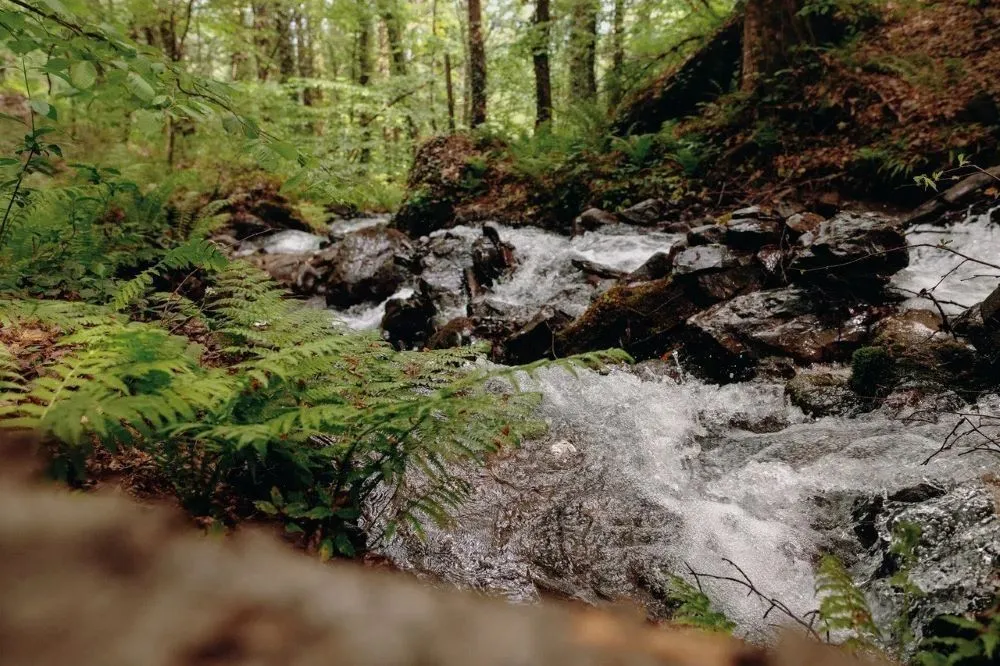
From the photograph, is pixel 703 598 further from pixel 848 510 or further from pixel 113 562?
pixel 113 562

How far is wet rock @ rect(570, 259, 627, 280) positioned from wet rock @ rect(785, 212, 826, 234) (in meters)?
1.82

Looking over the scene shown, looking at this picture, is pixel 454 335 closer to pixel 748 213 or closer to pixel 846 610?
pixel 748 213

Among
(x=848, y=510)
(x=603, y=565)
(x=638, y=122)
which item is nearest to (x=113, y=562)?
(x=603, y=565)

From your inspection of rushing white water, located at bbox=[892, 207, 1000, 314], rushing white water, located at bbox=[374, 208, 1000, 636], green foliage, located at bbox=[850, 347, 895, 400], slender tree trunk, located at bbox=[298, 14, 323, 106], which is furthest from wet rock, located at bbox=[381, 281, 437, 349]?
slender tree trunk, located at bbox=[298, 14, 323, 106]

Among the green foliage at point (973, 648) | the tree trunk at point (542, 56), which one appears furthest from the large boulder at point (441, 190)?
the green foliage at point (973, 648)

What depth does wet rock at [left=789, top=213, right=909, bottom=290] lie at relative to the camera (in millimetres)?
4586

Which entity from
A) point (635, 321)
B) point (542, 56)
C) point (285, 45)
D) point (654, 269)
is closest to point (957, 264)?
point (654, 269)


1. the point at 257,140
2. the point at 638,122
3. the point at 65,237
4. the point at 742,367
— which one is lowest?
the point at 742,367

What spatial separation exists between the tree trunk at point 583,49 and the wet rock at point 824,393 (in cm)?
849

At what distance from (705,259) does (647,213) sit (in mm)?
2728

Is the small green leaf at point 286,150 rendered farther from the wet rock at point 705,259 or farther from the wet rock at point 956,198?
the wet rock at point 956,198

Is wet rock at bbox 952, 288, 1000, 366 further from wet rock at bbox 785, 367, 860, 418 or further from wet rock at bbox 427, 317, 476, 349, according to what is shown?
wet rock at bbox 427, 317, 476, 349

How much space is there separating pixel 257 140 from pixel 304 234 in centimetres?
888

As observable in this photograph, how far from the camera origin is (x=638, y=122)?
32.4 feet
